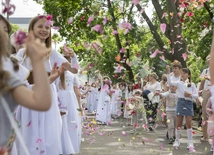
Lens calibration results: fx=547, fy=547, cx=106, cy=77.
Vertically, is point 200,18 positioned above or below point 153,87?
above

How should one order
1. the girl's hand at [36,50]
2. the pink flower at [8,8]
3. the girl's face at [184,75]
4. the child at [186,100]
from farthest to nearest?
1. the girl's face at [184,75]
2. the child at [186,100]
3. the pink flower at [8,8]
4. the girl's hand at [36,50]

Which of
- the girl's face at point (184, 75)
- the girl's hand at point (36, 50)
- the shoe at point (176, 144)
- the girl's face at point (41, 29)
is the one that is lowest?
the shoe at point (176, 144)

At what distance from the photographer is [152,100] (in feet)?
54.1

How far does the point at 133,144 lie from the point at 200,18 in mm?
12973

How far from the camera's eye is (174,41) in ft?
55.4

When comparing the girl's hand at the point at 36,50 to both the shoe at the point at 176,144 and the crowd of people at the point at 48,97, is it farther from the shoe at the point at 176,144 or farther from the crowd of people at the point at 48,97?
the shoe at the point at 176,144

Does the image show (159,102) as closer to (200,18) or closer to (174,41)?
(174,41)

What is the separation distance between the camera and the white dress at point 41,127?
6383 millimetres

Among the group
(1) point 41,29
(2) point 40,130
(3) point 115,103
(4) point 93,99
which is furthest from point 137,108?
(4) point 93,99

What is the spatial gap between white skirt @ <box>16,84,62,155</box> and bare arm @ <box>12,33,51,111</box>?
363cm

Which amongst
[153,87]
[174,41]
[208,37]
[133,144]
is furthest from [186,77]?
[208,37]

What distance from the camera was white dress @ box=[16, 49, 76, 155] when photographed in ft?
20.9

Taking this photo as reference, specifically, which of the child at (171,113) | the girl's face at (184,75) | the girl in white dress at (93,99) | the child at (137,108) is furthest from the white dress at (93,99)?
the girl's face at (184,75)

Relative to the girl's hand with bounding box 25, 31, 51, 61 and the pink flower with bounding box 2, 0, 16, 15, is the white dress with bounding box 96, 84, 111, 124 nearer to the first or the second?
the pink flower with bounding box 2, 0, 16, 15
